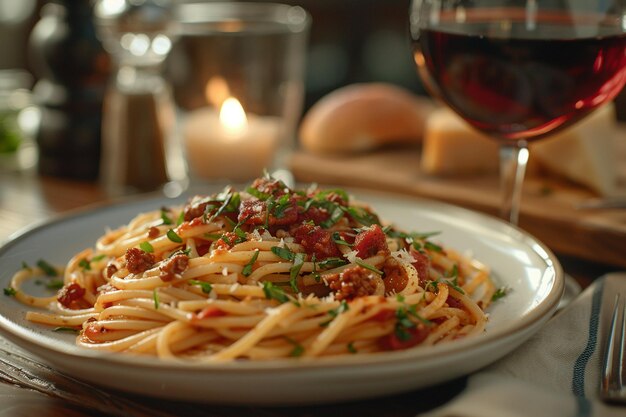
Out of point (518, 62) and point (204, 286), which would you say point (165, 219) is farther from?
point (518, 62)

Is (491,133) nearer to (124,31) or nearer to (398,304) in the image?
(398,304)

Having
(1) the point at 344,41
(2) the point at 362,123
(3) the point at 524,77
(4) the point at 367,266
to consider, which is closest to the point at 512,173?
(3) the point at 524,77

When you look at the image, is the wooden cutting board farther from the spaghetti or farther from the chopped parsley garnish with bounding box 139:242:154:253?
the chopped parsley garnish with bounding box 139:242:154:253

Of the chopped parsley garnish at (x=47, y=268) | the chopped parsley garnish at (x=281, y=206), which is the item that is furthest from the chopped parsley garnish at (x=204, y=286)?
the chopped parsley garnish at (x=47, y=268)

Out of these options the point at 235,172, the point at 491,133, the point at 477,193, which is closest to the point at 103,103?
the point at 235,172

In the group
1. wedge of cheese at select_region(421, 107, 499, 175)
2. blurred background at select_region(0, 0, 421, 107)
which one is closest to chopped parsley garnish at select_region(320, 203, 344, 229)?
wedge of cheese at select_region(421, 107, 499, 175)

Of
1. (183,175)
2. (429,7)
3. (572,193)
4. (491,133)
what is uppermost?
(429,7)
